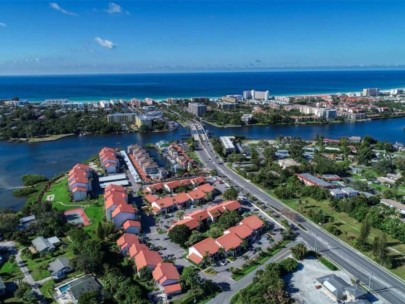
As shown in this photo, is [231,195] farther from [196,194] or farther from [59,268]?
[59,268]

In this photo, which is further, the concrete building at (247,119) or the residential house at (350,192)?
the concrete building at (247,119)

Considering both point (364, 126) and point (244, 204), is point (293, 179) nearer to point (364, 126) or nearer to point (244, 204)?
point (244, 204)

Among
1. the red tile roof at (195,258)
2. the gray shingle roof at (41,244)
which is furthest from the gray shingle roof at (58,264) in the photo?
the red tile roof at (195,258)

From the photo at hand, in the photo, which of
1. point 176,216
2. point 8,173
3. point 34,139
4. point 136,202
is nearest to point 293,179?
point 176,216

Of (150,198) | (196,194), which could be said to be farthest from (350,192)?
(150,198)

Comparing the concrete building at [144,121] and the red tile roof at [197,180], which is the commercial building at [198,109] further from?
the red tile roof at [197,180]
